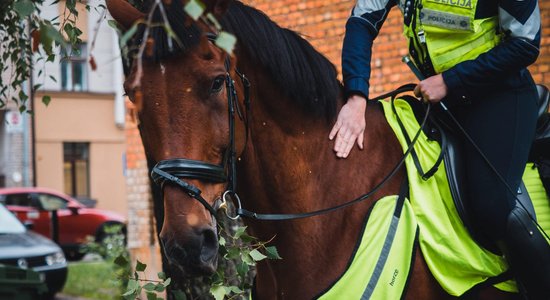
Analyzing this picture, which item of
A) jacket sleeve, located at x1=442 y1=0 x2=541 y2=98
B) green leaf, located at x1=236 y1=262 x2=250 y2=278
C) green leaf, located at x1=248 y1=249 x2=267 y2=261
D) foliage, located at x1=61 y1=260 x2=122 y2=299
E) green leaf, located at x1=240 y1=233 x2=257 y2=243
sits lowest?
foliage, located at x1=61 y1=260 x2=122 y2=299

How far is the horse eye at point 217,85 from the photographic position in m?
2.74

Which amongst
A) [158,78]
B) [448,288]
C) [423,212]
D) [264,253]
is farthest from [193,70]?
[448,288]

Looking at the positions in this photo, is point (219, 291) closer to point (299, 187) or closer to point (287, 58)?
point (299, 187)

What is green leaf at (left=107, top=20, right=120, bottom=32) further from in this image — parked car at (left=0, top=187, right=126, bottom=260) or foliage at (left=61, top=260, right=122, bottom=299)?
parked car at (left=0, top=187, right=126, bottom=260)

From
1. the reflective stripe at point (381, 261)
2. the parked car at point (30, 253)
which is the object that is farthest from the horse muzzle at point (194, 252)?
the parked car at point (30, 253)

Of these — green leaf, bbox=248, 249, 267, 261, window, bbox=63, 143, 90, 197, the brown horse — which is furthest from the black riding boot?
window, bbox=63, 143, 90, 197

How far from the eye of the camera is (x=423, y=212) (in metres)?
2.95

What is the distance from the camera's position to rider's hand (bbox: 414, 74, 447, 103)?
311 centimetres

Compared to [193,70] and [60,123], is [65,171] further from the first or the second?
[193,70]

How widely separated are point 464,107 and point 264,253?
103 cm

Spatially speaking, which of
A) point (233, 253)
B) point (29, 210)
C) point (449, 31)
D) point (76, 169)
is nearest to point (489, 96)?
point (449, 31)

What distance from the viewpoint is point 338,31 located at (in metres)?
8.31

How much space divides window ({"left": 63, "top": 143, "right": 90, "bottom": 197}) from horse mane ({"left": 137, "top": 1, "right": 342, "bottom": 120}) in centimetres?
2849

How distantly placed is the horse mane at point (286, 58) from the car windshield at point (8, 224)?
8803 millimetres
